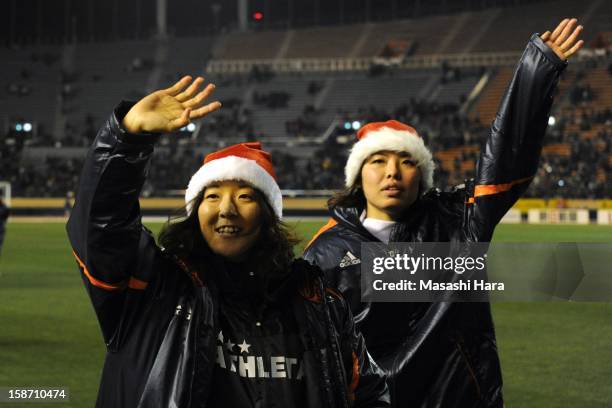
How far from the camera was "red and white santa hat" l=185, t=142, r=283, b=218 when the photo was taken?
9.95 ft

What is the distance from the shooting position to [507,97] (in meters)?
3.88

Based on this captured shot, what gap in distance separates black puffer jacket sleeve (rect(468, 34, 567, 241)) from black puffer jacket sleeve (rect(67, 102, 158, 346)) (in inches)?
68.6

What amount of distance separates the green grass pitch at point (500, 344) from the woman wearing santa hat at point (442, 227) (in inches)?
150

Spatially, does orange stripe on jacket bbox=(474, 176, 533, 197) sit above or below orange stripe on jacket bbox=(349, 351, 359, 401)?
above

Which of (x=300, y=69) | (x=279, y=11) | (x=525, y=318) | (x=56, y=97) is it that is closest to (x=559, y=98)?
(x=300, y=69)

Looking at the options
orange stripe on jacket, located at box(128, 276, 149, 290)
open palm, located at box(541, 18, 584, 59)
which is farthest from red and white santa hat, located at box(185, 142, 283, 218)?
open palm, located at box(541, 18, 584, 59)

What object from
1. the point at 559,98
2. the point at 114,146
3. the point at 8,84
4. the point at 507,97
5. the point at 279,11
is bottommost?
the point at 114,146

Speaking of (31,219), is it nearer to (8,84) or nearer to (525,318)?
(8,84)

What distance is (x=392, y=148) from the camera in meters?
4.40

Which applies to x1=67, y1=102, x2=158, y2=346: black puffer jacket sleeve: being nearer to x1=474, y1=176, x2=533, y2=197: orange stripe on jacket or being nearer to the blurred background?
x1=474, y1=176, x2=533, y2=197: orange stripe on jacket

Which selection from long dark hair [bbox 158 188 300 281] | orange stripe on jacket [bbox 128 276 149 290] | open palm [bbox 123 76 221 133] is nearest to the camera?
open palm [bbox 123 76 221 133]

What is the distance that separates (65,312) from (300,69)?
4505 centimetres

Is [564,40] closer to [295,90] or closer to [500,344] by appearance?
[500,344]

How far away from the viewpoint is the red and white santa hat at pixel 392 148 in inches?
173
